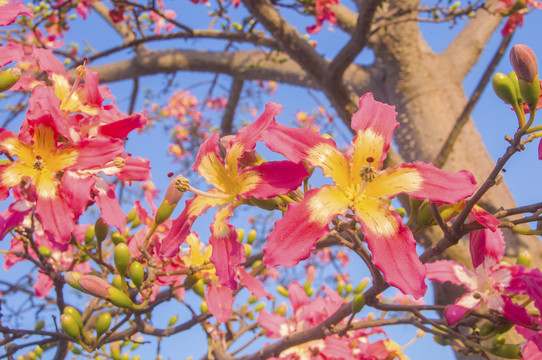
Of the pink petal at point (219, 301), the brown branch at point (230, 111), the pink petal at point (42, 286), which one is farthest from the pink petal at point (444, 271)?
the brown branch at point (230, 111)

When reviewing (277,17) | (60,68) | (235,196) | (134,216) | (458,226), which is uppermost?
(277,17)

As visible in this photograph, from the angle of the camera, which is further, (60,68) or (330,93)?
(330,93)

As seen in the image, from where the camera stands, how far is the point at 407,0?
3.39 m

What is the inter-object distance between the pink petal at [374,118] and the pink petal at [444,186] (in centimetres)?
12

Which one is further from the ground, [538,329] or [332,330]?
[332,330]

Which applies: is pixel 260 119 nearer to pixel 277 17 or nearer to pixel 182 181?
pixel 182 181

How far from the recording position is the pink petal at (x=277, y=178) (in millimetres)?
819

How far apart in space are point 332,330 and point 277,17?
A: 71.3 inches

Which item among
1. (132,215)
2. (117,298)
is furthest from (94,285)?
(132,215)

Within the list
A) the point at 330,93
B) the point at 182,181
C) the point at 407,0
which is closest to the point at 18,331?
the point at 182,181

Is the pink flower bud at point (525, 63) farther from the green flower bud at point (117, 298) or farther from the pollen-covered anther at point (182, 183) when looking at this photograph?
the green flower bud at point (117, 298)

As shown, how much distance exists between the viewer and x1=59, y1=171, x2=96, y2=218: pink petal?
1.00m

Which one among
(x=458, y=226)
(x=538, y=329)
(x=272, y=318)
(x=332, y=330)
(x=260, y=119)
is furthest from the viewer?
(x=272, y=318)

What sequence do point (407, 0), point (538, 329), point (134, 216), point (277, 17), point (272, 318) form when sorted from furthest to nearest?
point (407, 0), point (277, 17), point (272, 318), point (134, 216), point (538, 329)
